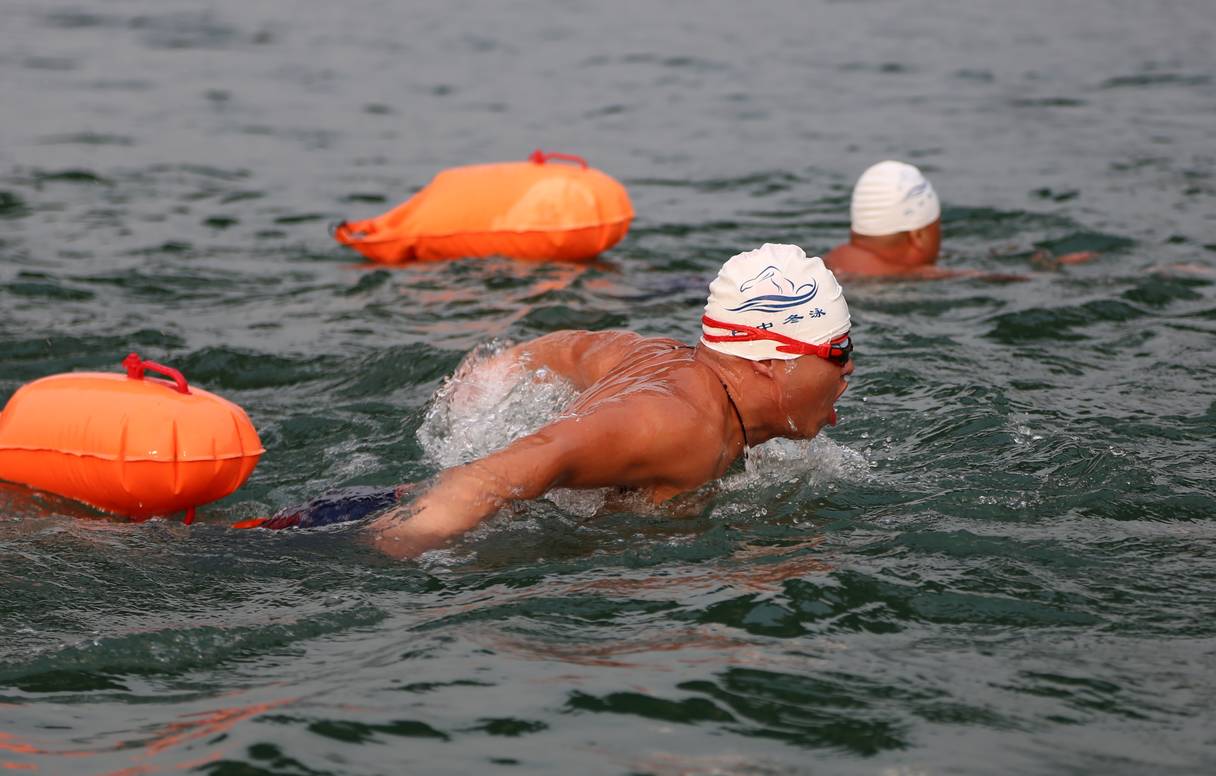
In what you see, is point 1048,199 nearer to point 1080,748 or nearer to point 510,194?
point 510,194

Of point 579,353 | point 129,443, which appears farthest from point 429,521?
point 579,353

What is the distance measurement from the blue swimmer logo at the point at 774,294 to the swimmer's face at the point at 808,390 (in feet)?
0.77

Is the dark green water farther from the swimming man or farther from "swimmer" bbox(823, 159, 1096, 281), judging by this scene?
"swimmer" bbox(823, 159, 1096, 281)

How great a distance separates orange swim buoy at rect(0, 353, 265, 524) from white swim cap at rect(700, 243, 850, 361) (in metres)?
2.03

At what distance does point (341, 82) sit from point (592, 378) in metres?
15.4

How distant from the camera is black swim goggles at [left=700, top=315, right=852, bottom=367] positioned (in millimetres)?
5668

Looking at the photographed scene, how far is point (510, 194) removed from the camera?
10953 mm

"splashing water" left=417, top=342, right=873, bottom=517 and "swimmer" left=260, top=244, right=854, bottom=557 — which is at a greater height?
"swimmer" left=260, top=244, right=854, bottom=557

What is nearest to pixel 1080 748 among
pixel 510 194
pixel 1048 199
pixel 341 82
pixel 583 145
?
pixel 510 194

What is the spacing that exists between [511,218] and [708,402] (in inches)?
218

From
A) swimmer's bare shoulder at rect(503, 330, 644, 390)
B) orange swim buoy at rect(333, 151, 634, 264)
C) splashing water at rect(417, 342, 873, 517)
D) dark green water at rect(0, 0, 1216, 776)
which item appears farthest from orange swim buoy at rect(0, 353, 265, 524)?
orange swim buoy at rect(333, 151, 634, 264)

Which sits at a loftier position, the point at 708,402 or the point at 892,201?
the point at 892,201

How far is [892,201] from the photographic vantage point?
35.4 feet

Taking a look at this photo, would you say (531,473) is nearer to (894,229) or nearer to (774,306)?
(774,306)
